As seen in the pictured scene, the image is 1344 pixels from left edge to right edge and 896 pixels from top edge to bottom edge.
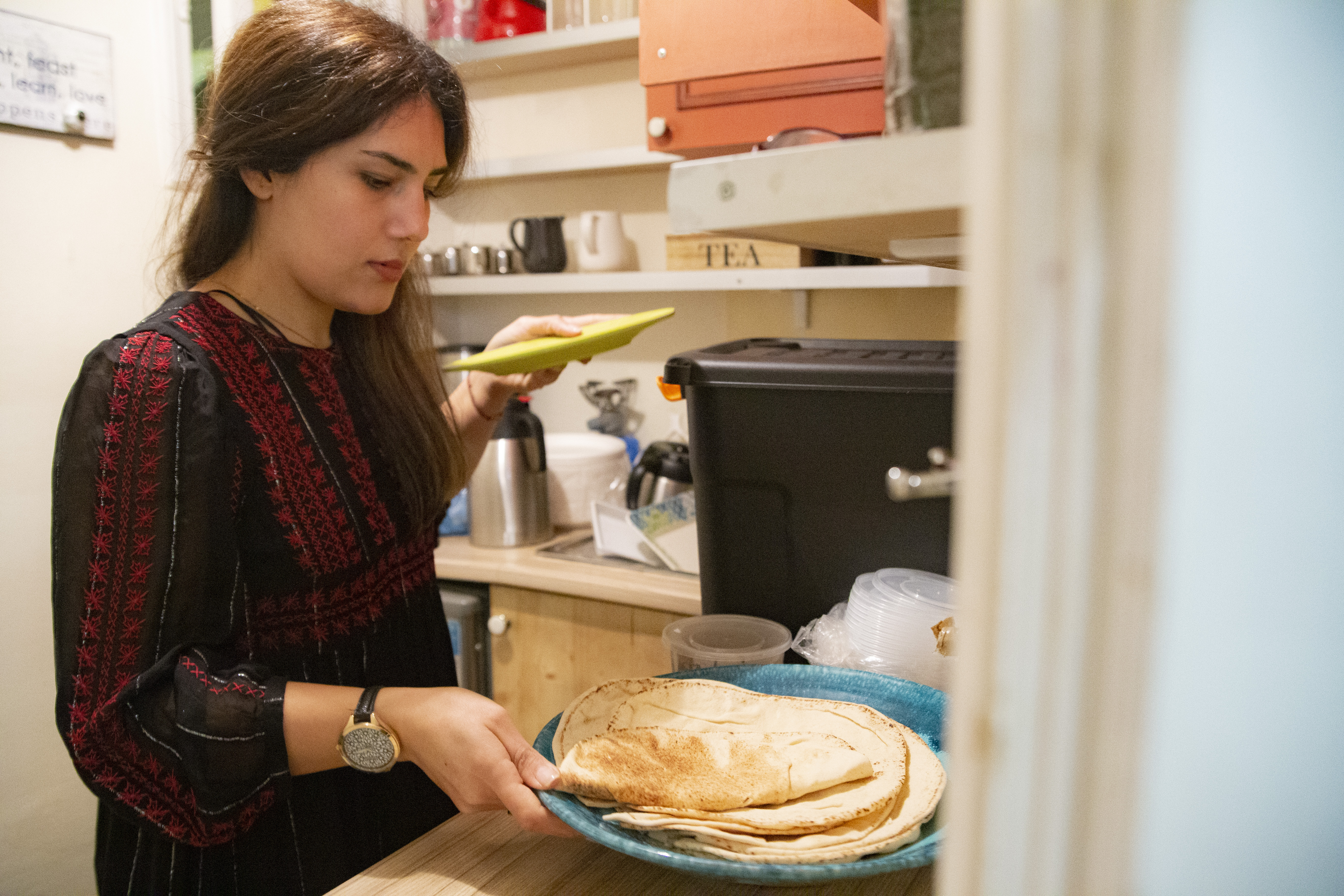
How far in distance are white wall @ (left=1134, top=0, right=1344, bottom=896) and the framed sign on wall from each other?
6.51 ft

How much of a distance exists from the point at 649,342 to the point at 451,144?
48.5 inches

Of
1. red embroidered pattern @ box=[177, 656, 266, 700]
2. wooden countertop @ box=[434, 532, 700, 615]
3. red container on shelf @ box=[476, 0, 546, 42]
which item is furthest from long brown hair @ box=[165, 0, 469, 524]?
red container on shelf @ box=[476, 0, 546, 42]

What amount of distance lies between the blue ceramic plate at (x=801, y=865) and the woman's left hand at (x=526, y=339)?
442mm

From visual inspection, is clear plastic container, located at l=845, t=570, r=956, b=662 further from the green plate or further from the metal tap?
the metal tap

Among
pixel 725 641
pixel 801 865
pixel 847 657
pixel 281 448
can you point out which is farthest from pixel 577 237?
pixel 801 865

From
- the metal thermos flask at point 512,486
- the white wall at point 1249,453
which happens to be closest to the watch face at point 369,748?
the white wall at point 1249,453

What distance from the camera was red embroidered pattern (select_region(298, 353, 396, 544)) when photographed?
3.74 feet

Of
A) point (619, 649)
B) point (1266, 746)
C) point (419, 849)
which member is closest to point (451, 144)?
point (419, 849)

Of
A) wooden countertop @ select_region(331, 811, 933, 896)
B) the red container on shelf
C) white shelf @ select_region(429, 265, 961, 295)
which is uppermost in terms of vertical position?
the red container on shelf

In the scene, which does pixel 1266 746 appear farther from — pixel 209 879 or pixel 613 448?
pixel 613 448

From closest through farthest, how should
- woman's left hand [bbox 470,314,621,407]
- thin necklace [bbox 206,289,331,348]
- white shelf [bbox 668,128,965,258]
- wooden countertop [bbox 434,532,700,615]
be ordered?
white shelf [bbox 668,128,965,258]
thin necklace [bbox 206,289,331,348]
woman's left hand [bbox 470,314,621,407]
wooden countertop [bbox 434,532,700,615]

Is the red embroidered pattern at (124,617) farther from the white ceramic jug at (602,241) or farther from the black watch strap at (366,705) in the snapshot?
the white ceramic jug at (602,241)

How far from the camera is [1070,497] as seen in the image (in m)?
0.28

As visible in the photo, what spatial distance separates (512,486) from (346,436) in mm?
888
